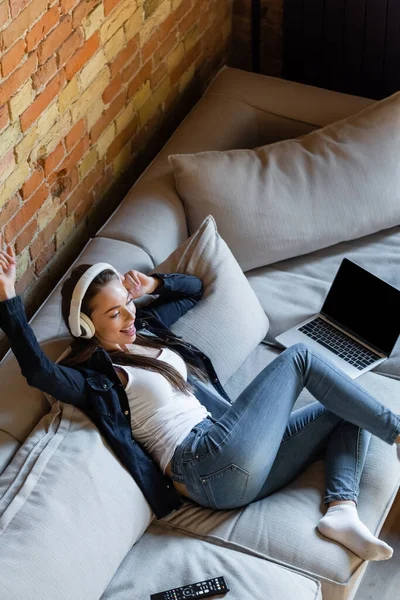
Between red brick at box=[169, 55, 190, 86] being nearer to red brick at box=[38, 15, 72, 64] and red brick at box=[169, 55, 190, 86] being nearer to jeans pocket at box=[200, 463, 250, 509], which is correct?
red brick at box=[38, 15, 72, 64]

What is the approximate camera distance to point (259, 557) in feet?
6.77

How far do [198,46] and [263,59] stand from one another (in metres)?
0.45

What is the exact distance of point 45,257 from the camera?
8.48ft

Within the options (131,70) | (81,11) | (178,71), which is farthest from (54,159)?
(178,71)

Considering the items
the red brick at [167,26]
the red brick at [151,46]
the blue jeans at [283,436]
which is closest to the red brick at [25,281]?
the blue jeans at [283,436]

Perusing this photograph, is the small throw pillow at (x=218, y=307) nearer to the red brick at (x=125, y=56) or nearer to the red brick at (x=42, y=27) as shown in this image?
the red brick at (x=125, y=56)

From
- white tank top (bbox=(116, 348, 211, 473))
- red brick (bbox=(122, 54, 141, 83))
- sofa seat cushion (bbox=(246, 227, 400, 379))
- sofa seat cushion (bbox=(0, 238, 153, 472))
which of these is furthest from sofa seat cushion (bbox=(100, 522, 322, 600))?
red brick (bbox=(122, 54, 141, 83))

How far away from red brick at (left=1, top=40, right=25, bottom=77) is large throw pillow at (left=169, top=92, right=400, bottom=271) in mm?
679

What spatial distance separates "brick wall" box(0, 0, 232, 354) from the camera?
2.27 meters

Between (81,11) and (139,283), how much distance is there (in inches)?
31.5

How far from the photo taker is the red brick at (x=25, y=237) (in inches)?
94.9

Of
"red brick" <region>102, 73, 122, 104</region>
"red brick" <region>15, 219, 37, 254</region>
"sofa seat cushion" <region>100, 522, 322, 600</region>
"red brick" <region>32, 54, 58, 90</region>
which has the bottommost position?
"sofa seat cushion" <region>100, 522, 322, 600</region>

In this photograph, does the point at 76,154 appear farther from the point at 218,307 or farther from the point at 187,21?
the point at 187,21

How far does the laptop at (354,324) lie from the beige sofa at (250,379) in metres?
0.05
